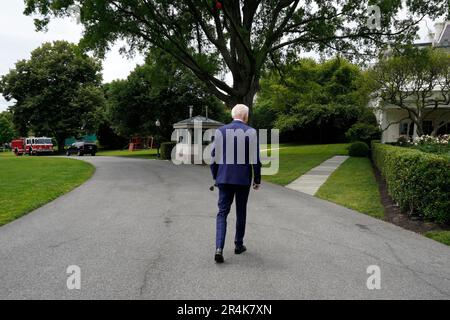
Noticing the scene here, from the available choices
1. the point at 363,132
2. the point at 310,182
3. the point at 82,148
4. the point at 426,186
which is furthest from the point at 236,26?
the point at 82,148

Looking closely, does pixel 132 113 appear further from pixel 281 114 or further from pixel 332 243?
pixel 332 243

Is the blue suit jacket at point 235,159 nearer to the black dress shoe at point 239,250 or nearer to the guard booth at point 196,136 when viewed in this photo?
the black dress shoe at point 239,250

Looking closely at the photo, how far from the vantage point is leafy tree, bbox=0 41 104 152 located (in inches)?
1724

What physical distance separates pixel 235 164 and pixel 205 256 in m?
1.30

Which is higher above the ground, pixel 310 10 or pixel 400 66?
pixel 310 10

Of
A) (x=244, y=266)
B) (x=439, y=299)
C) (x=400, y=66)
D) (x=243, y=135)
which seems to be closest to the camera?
(x=439, y=299)

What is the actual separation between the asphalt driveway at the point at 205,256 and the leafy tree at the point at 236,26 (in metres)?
10.9

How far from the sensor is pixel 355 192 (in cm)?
1038

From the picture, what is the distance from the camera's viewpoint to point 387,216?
7492 millimetres

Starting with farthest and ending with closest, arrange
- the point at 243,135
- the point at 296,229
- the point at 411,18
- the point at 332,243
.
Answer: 1. the point at 411,18
2. the point at 296,229
3. the point at 332,243
4. the point at 243,135

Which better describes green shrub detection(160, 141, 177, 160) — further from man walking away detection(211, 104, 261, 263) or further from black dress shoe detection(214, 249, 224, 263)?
black dress shoe detection(214, 249, 224, 263)

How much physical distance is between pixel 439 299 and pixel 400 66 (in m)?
18.1
